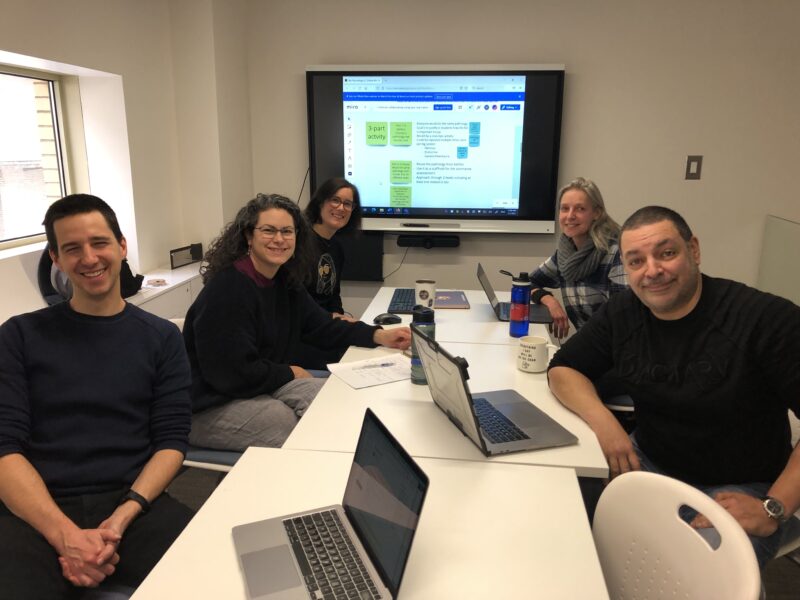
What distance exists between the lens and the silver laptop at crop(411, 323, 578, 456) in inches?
54.8

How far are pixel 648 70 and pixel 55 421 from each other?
391cm

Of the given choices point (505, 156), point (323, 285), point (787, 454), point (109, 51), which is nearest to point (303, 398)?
point (323, 285)

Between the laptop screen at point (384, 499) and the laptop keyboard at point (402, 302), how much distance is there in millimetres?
1626

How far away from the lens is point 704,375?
5.09 ft

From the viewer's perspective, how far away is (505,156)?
4016 mm

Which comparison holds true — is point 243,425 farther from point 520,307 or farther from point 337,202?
point 337,202

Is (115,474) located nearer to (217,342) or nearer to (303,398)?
(217,342)

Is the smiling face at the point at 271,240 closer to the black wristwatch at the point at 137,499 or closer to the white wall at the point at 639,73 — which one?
the black wristwatch at the point at 137,499

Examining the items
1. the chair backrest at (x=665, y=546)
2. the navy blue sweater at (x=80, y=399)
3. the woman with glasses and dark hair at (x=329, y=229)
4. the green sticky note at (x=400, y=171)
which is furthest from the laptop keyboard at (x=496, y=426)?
the green sticky note at (x=400, y=171)

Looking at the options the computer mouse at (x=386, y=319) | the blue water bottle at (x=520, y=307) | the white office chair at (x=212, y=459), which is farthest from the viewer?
the computer mouse at (x=386, y=319)

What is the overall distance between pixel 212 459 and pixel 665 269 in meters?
1.46

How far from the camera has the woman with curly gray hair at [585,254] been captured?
259 centimetres

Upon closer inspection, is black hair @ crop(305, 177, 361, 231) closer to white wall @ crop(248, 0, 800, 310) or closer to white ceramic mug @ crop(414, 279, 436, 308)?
white ceramic mug @ crop(414, 279, 436, 308)

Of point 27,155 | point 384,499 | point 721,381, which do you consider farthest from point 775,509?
point 27,155
